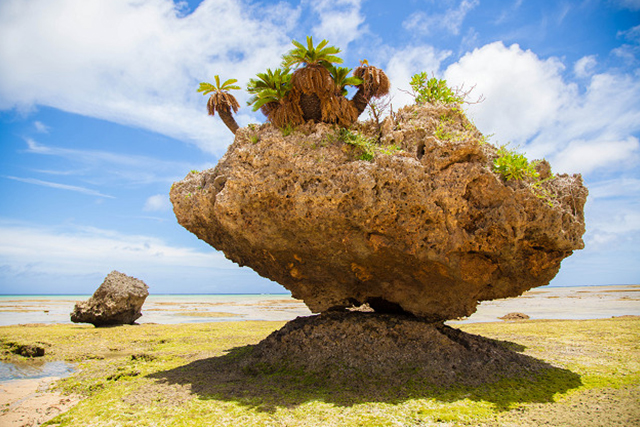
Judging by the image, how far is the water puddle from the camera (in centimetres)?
909

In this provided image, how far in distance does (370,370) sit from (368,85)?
6.44 m

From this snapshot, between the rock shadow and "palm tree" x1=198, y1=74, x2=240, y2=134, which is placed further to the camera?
"palm tree" x1=198, y1=74, x2=240, y2=134

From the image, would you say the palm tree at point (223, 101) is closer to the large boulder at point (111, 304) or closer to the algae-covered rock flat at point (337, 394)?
the algae-covered rock flat at point (337, 394)

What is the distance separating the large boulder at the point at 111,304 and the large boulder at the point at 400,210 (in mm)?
12706

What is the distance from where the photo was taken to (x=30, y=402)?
23.2ft

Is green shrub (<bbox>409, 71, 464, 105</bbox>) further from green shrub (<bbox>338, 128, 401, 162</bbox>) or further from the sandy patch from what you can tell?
the sandy patch

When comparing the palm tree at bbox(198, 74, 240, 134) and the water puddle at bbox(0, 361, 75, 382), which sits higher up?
the palm tree at bbox(198, 74, 240, 134)

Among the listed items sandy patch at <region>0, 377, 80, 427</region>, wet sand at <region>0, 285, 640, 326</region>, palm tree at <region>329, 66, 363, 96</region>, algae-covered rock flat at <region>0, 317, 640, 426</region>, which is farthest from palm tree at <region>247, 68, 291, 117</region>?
wet sand at <region>0, 285, 640, 326</region>

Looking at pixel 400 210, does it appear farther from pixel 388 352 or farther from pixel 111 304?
pixel 111 304

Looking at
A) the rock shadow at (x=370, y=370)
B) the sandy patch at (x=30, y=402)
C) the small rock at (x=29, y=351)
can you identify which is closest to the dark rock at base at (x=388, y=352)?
the rock shadow at (x=370, y=370)

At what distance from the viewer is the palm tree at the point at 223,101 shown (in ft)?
31.7

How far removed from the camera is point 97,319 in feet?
61.4

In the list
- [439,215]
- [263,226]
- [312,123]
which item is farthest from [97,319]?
[439,215]

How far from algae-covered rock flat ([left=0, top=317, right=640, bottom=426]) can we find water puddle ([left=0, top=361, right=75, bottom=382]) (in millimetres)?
384
